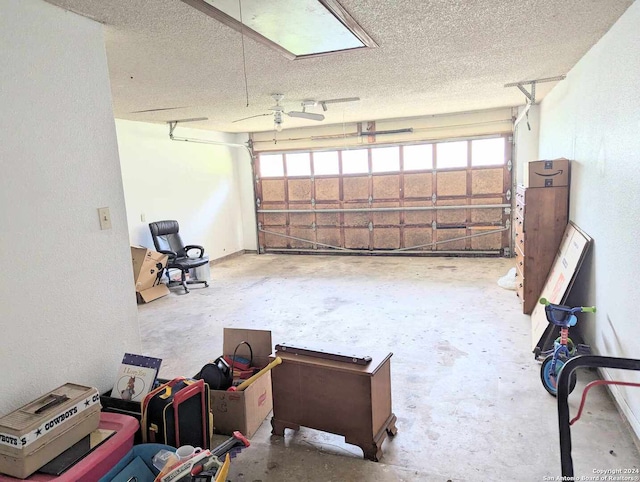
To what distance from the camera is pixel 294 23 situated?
242cm

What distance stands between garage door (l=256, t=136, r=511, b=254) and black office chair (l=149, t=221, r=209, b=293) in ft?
7.85

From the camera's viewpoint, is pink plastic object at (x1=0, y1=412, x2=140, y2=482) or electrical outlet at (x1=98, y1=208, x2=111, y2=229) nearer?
pink plastic object at (x1=0, y1=412, x2=140, y2=482)

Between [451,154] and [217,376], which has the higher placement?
[451,154]

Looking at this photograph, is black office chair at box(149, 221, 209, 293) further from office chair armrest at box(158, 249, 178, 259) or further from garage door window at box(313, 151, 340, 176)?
garage door window at box(313, 151, 340, 176)

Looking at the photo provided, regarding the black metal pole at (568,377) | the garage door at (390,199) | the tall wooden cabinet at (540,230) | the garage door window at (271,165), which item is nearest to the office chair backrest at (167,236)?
the garage door at (390,199)

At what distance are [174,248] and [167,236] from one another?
0.20m

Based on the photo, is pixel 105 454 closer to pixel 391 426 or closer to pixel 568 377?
pixel 391 426

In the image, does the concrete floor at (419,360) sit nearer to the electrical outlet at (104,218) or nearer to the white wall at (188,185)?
the white wall at (188,185)

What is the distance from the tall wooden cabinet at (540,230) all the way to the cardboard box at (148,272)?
4212 millimetres

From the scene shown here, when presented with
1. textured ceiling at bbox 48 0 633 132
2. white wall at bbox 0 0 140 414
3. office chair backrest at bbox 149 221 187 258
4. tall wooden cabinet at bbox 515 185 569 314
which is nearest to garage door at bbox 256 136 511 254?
textured ceiling at bbox 48 0 633 132

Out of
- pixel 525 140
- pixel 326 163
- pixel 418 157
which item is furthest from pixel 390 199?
pixel 525 140

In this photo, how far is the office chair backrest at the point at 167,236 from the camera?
5719 millimetres

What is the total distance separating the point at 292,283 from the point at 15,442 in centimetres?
433

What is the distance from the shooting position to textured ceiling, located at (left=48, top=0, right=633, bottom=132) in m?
2.26
